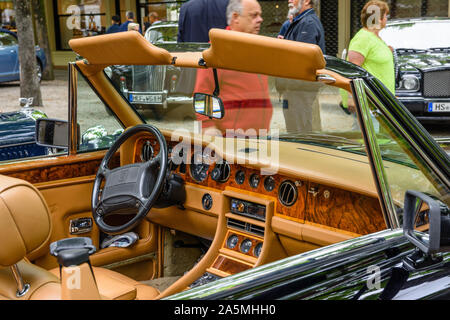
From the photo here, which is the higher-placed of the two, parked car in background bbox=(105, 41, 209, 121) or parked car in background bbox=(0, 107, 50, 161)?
parked car in background bbox=(105, 41, 209, 121)

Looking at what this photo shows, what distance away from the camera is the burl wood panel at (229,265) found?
2.98 meters

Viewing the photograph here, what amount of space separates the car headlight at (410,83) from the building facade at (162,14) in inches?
125

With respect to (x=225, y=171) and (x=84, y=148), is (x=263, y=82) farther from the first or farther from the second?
(x=84, y=148)

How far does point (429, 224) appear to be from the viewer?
1.81 m

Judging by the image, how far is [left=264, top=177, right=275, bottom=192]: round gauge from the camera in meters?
2.92

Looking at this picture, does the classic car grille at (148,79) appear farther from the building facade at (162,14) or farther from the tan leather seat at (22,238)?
the building facade at (162,14)

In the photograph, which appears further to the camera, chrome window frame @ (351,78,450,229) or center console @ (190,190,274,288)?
center console @ (190,190,274,288)

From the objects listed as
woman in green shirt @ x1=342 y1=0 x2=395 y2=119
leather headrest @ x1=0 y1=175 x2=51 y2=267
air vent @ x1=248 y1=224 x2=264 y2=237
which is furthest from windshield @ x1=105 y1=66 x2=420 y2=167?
woman in green shirt @ x1=342 y1=0 x2=395 y2=119

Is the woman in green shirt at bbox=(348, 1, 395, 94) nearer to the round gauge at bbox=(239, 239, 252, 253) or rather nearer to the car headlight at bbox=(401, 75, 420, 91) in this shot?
the car headlight at bbox=(401, 75, 420, 91)

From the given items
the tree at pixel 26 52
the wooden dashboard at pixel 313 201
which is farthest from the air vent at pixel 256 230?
the tree at pixel 26 52

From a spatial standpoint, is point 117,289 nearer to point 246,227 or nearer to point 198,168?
point 246,227

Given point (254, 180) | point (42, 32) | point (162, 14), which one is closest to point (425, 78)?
point (254, 180)

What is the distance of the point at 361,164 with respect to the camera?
2.57 meters

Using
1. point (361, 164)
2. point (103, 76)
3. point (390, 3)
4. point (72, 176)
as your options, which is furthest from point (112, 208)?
point (390, 3)
